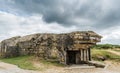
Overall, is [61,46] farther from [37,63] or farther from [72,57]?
[37,63]

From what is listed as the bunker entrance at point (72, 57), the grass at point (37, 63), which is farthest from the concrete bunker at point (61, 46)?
the grass at point (37, 63)

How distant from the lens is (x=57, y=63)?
91.3 ft

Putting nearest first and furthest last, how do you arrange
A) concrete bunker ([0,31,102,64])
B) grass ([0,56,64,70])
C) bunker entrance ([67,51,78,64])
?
grass ([0,56,64,70]) → concrete bunker ([0,31,102,64]) → bunker entrance ([67,51,78,64])

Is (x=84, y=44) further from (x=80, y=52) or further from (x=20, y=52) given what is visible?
(x=20, y=52)

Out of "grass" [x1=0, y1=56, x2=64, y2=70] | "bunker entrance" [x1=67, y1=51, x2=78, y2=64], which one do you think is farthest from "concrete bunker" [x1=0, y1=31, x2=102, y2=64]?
"grass" [x1=0, y1=56, x2=64, y2=70]

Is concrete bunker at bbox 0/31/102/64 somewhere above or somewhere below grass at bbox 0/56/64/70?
above

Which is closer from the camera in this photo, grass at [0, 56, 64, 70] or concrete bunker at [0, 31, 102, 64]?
grass at [0, 56, 64, 70]

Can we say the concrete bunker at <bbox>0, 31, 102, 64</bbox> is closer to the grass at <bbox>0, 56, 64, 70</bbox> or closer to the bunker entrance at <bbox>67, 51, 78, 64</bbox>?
the bunker entrance at <bbox>67, 51, 78, 64</bbox>

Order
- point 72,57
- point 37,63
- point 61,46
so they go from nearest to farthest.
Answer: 1. point 37,63
2. point 61,46
3. point 72,57

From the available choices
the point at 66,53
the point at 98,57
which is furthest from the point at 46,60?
the point at 98,57

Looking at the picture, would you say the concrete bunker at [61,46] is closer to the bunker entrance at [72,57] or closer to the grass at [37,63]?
the bunker entrance at [72,57]

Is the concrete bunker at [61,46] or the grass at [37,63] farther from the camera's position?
the concrete bunker at [61,46]

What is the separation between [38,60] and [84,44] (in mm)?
6257

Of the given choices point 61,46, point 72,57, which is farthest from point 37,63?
point 72,57
